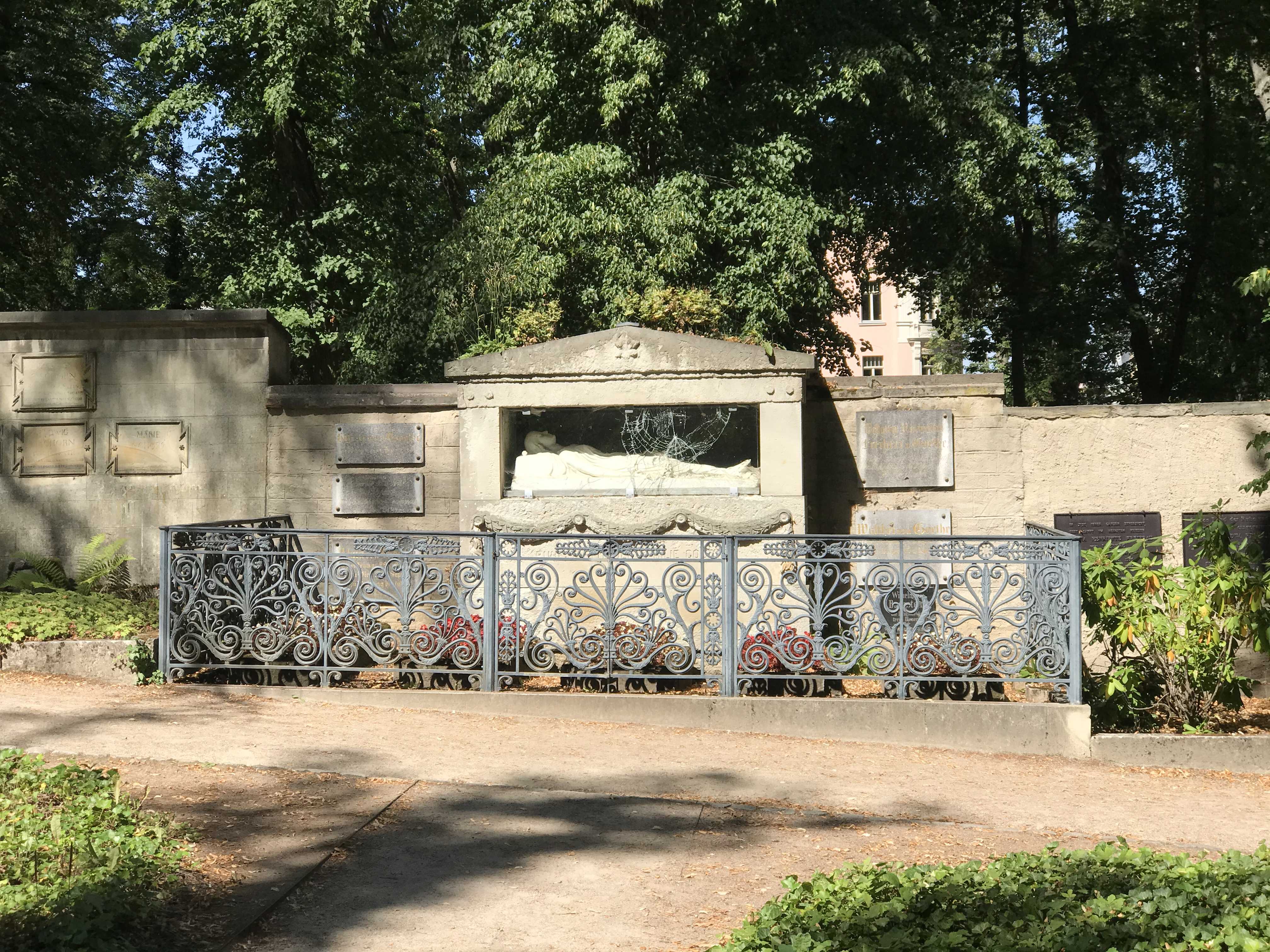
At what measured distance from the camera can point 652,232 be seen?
1512 cm

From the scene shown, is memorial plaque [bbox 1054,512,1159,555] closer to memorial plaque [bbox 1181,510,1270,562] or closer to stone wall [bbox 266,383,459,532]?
memorial plaque [bbox 1181,510,1270,562]

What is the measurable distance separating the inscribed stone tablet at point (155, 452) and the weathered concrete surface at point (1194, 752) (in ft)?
28.3

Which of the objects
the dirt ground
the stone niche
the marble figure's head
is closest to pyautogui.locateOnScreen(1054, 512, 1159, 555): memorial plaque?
the stone niche

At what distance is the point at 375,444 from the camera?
1146 centimetres

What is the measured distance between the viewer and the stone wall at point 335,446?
37.3 ft

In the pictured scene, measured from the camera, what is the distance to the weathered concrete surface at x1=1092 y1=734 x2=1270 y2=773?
24.6ft

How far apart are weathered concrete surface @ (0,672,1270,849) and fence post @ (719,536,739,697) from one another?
1.41ft

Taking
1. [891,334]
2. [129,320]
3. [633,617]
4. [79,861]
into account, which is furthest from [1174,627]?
[891,334]

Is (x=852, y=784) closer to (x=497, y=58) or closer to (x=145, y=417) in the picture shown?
(x=145, y=417)

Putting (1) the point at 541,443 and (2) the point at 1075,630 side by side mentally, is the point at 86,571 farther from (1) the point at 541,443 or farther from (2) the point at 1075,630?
(2) the point at 1075,630

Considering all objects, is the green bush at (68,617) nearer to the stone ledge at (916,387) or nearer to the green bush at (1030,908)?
the stone ledge at (916,387)

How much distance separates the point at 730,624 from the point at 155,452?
6.48 meters

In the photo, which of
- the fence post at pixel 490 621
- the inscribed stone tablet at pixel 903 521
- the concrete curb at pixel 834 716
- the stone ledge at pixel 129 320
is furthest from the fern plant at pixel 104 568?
the inscribed stone tablet at pixel 903 521

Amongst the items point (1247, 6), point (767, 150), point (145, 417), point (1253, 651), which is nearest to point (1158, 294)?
point (1247, 6)
